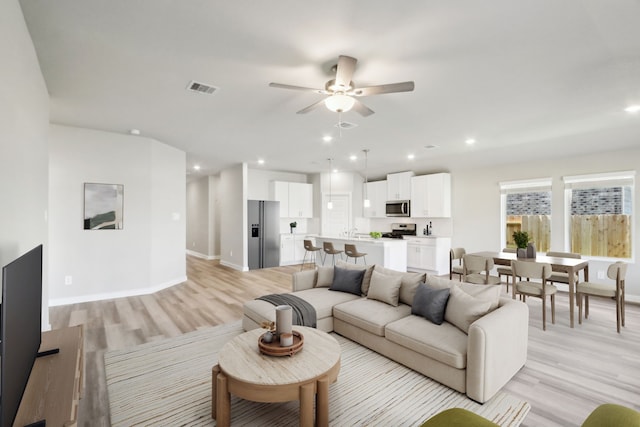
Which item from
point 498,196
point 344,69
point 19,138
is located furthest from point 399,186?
point 19,138

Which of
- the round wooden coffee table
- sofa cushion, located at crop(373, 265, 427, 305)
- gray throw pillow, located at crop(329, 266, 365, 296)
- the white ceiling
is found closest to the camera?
the round wooden coffee table

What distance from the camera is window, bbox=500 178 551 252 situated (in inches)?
237

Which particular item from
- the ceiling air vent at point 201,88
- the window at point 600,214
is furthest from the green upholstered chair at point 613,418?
the window at point 600,214

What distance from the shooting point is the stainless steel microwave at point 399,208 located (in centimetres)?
797

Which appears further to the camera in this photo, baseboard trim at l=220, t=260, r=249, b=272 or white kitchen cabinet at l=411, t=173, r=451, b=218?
baseboard trim at l=220, t=260, r=249, b=272

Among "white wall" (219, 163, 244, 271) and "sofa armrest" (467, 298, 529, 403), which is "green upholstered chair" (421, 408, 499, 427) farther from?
"white wall" (219, 163, 244, 271)

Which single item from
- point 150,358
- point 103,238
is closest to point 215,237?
point 103,238

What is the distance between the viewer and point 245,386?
1.92 meters

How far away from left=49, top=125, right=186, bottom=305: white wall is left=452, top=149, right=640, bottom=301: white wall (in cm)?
648

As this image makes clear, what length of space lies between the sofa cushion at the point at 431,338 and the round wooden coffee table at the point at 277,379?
2.57 feet

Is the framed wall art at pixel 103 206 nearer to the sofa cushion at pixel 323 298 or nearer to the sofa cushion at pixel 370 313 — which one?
the sofa cushion at pixel 323 298

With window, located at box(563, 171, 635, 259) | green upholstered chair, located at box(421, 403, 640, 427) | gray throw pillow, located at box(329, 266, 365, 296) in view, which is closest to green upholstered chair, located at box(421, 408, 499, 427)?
green upholstered chair, located at box(421, 403, 640, 427)

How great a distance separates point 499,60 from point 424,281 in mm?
2280

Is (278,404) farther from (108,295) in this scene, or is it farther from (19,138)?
(108,295)
